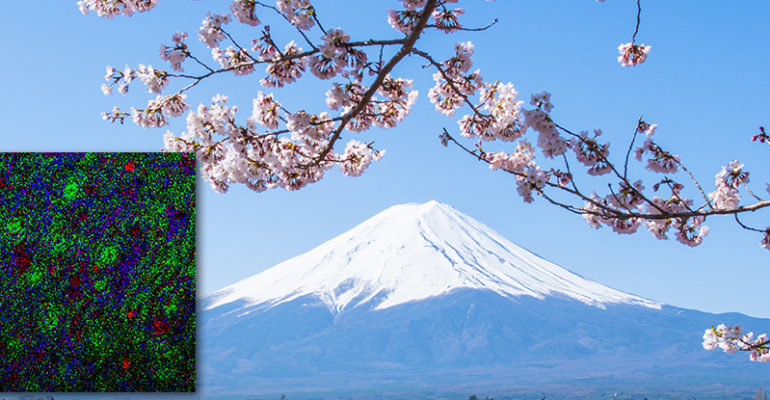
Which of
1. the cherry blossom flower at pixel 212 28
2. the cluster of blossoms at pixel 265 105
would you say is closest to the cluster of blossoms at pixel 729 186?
the cluster of blossoms at pixel 265 105

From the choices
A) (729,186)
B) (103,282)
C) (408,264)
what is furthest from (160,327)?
(408,264)

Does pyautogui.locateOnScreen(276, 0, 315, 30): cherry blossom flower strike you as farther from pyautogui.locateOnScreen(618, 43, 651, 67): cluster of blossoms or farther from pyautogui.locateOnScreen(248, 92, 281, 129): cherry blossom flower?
pyautogui.locateOnScreen(618, 43, 651, 67): cluster of blossoms

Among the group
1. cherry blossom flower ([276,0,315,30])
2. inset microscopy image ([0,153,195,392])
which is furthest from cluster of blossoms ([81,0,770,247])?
inset microscopy image ([0,153,195,392])

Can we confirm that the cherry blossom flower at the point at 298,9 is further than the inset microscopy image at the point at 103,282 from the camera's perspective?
No

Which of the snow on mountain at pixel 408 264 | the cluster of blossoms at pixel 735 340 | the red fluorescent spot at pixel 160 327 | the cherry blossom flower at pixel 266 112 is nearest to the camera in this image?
the cherry blossom flower at pixel 266 112

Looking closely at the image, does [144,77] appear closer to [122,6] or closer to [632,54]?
[122,6]

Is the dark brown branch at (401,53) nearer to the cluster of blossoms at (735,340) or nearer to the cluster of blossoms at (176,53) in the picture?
the cluster of blossoms at (176,53)

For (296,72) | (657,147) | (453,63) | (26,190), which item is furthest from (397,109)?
(26,190)

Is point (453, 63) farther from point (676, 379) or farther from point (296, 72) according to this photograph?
point (676, 379)
